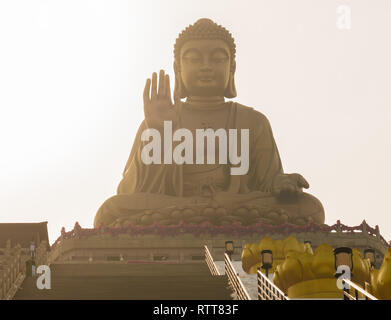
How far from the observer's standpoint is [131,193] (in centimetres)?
2053

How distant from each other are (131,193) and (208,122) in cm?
329

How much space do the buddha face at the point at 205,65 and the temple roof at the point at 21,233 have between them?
6093 mm

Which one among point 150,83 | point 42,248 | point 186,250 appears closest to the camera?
point 42,248

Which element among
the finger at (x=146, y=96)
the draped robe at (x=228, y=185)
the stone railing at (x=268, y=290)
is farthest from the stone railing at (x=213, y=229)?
the stone railing at (x=268, y=290)

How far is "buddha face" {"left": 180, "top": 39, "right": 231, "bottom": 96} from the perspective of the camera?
22359mm

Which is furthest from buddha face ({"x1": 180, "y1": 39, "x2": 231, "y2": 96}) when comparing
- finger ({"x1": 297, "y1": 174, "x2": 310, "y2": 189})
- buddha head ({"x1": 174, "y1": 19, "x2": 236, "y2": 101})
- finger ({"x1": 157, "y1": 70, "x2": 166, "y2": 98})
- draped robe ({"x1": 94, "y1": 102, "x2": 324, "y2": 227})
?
finger ({"x1": 297, "y1": 174, "x2": 310, "y2": 189})

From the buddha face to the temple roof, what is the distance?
609cm

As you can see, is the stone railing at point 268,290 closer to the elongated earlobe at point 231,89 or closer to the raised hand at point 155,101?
the raised hand at point 155,101

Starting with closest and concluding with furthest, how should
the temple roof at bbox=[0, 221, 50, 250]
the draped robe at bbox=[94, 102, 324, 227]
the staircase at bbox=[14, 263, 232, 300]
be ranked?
the staircase at bbox=[14, 263, 232, 300], the temple roof at bbox=[0, 221, 50, 250], the draped robe at bbox=[94, 102, 324, 227]

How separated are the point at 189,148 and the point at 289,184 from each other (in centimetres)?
325

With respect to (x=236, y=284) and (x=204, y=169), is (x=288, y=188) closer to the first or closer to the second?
(x=204, y=169)

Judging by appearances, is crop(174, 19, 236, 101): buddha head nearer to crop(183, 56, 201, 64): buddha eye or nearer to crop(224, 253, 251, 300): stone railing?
crop(183, 56, 201, 64): buddha eye
